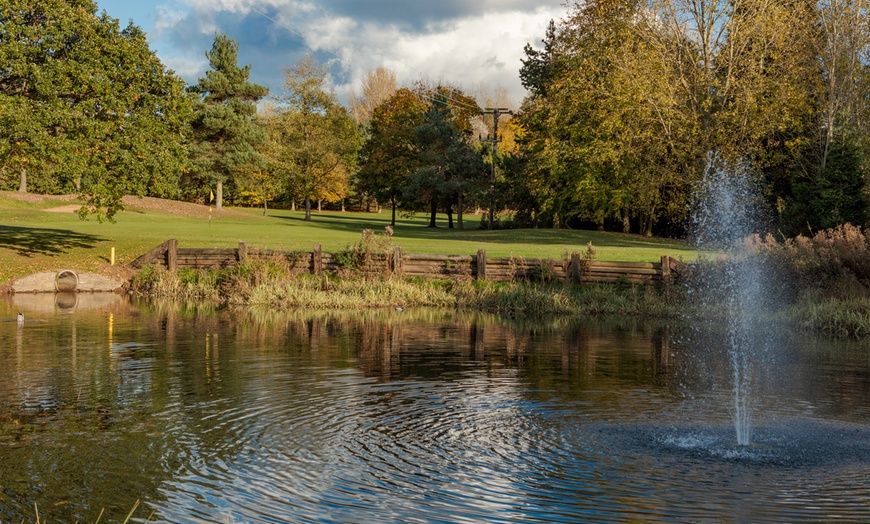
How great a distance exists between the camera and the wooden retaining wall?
30.7 metres

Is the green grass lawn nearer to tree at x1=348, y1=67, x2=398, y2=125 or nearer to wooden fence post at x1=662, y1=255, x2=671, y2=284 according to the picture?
wooden fence post at x1=662, y1=255, x2=671, y2=284

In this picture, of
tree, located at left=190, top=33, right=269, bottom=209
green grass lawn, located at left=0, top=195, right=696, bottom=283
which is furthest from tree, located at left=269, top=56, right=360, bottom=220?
green grass lawn, located at left=0, top=195, right=696, bottom=283

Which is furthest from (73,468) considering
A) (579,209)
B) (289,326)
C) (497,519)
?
(579,209)

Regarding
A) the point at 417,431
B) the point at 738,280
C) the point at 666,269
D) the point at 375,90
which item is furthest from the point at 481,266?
the point at 375,90

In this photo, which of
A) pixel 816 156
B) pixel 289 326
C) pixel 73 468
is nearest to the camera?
pixel 73 468

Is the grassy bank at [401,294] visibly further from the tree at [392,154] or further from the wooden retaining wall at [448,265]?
the tree at [392,154]

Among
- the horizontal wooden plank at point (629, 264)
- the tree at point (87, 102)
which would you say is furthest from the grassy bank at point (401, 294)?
the tree at point (87, 102)

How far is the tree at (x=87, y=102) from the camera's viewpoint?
111 feet

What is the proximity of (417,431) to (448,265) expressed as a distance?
20501 millimetres

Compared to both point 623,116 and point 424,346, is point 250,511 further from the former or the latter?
point 623,116

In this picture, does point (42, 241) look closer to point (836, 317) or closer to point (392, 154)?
point (836, 317)

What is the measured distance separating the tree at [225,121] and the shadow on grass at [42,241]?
1303 inches

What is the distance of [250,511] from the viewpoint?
8.52m

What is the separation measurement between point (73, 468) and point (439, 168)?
63.4 metres
